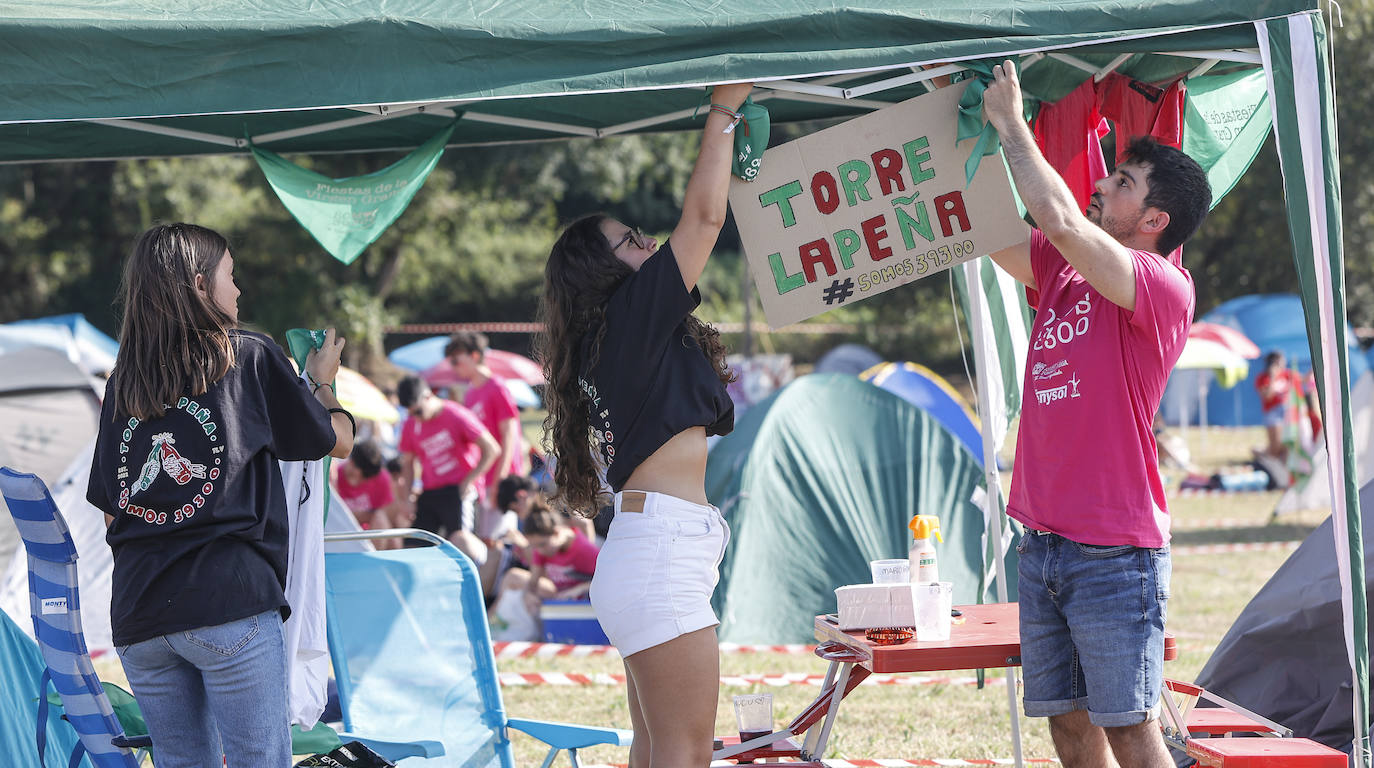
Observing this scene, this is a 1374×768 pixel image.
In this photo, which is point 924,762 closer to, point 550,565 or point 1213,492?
point 550,565

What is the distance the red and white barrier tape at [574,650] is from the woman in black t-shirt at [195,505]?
13.6ft

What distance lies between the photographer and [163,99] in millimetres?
2689

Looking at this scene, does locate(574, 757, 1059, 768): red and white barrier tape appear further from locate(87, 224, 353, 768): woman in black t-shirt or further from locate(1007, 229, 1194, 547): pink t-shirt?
locate(87, 224, 353, 768): woman in black t-shirt

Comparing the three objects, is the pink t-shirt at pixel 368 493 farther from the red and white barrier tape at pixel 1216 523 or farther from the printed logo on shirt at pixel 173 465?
the red and white barrier tape at pixel 1216 523

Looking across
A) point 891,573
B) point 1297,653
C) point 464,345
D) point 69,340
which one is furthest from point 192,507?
point 69,340

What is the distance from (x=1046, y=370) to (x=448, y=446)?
524cm

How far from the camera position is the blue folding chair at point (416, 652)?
155 inches

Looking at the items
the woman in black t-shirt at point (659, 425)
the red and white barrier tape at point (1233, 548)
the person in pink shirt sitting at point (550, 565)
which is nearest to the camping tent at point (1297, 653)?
the woman in black t-shirt at point (659, 425)

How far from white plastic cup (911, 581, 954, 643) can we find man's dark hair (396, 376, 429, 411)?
4.83 m

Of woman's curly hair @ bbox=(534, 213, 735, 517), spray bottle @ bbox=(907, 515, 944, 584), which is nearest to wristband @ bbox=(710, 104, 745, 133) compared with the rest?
woman's curly hair @ bbox=(534, 213, 735, 517)

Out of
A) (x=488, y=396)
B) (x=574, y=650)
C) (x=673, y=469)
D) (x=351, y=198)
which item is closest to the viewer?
(x=673, y=469)

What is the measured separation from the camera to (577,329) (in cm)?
274

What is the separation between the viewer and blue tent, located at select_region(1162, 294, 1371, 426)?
18484 millimetres

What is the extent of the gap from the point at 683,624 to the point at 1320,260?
5.32 ft
